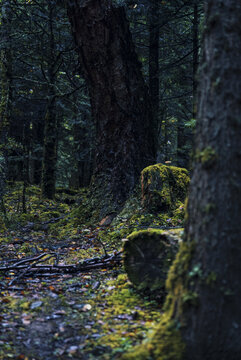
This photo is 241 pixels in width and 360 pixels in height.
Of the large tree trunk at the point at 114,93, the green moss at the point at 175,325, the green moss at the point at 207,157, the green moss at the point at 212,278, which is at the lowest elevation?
the green moss at the point at 175,325

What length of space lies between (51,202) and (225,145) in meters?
11.5

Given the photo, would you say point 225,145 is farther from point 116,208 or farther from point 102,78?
point 102,78

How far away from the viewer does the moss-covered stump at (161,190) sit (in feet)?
22.2

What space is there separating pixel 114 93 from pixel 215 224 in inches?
252

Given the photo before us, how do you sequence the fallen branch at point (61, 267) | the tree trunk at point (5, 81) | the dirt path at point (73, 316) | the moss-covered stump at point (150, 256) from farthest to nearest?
the tree trunk at point (5, 81), the fallen branch at point (61, 267), the moss-covered stump at point (150, 256), the dirt path at point (73, 316)

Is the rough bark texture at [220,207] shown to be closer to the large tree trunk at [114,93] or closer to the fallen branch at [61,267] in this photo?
the fallen branch at [61,267]

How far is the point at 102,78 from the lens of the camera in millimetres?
8242

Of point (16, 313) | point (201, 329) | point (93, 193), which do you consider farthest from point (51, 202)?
point (201, 329)

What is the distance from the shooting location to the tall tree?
7.90 feet

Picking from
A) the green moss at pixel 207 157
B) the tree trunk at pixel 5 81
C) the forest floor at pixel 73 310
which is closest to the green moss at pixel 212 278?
the green moss at pixel 207 157

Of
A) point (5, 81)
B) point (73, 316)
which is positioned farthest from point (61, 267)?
point (5, 81)

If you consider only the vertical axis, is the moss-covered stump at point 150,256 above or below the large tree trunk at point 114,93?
below

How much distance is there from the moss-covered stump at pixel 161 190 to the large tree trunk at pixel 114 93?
1.26 metres

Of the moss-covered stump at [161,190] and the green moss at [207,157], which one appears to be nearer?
the green moss at [207,157]
